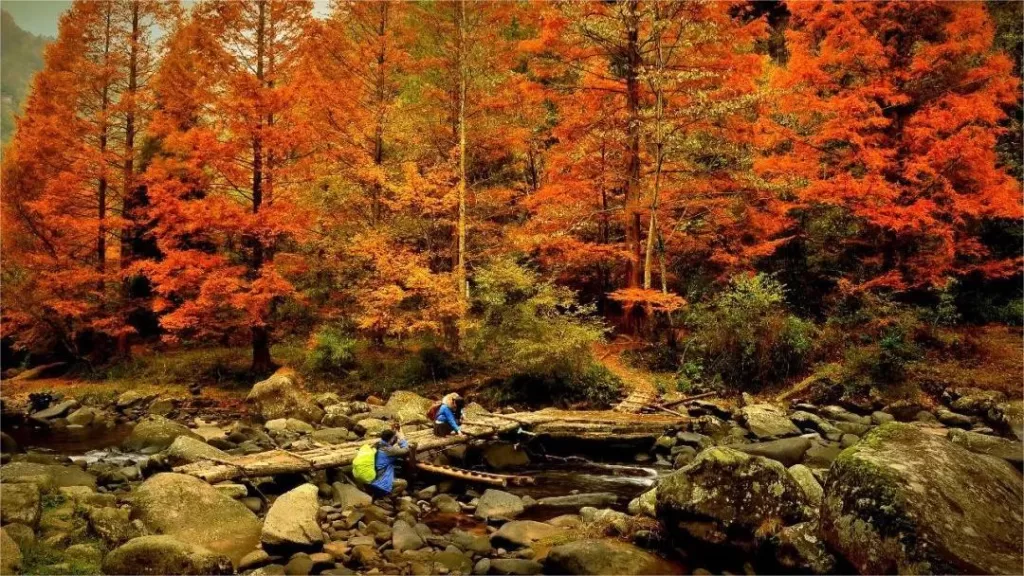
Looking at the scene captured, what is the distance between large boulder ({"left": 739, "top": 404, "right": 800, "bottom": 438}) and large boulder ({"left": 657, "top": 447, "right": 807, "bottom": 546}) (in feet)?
18.9

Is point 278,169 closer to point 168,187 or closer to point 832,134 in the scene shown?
point 168,187

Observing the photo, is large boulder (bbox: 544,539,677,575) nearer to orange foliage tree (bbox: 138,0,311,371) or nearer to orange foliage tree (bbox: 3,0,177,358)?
orange foliage tree (bbox: 138,0,311,371)

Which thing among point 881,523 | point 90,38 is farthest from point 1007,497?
point 90,38

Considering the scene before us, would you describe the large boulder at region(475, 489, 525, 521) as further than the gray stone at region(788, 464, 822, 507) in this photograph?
Yes

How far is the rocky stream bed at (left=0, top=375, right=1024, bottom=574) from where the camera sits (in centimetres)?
506

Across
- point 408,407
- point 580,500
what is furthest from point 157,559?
point 408,407

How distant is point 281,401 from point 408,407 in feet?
12.2

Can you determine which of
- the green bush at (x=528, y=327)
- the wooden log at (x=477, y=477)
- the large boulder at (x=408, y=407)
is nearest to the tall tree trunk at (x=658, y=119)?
the green bush at (x=528, y=327)

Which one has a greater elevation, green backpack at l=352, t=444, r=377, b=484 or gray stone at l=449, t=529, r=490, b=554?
green backpack at l=352, t=444, r=377, b=484

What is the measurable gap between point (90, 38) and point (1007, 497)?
2548cm

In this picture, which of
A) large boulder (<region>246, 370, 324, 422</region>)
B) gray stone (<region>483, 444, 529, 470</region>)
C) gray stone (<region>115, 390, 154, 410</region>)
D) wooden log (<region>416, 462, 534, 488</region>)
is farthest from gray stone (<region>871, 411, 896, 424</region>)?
gray stone (<region>115, 390, 154, 410</region>)

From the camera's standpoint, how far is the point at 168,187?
1680 cm

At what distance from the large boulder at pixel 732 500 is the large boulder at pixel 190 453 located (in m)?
7.39

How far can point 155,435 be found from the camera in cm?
1205
